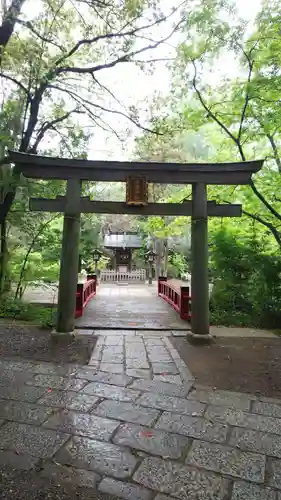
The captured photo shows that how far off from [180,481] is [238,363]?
2.93 metres

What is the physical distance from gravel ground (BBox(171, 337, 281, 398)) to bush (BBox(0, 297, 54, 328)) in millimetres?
3446

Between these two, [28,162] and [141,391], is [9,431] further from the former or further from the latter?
[28,162]

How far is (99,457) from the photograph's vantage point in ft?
7.50

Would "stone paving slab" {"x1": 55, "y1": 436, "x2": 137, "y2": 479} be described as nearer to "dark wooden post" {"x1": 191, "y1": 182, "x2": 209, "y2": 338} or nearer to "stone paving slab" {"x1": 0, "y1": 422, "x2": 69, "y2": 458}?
"stone paving slab" {"x1": 0, "y1": 422, "x2": 69, "y2": 458}

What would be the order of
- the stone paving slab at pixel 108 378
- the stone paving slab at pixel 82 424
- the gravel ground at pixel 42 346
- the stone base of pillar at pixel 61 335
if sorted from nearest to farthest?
the stone paving slab at pixel 82 424
the stone paving slab at pixel 108 378
the gravel ground at pixel 42 346
the stone base of pillar at pixel 61 335

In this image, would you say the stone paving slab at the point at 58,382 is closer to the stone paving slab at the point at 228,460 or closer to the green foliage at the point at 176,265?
the stone paving slab at the point at 228,460

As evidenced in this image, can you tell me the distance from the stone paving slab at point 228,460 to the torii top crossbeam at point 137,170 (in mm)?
4609

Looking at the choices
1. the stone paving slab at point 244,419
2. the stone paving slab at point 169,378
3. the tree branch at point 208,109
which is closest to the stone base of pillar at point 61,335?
the stone paving slab at point 169,378

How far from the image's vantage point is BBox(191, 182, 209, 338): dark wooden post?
5.84 metres

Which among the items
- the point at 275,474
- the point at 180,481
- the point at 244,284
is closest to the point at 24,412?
the point at 180,481

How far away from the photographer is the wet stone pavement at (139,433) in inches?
81.1

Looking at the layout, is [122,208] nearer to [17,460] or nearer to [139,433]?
[139,433]

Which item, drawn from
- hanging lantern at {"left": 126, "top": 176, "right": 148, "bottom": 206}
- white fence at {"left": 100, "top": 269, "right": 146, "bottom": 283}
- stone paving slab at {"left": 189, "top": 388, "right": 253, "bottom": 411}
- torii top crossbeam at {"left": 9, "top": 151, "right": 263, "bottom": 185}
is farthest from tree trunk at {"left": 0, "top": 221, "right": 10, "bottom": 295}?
white fence at {"left": 100, "top": 269, "right": 146, "bottom": 283}

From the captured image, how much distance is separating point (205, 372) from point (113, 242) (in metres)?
24.0
